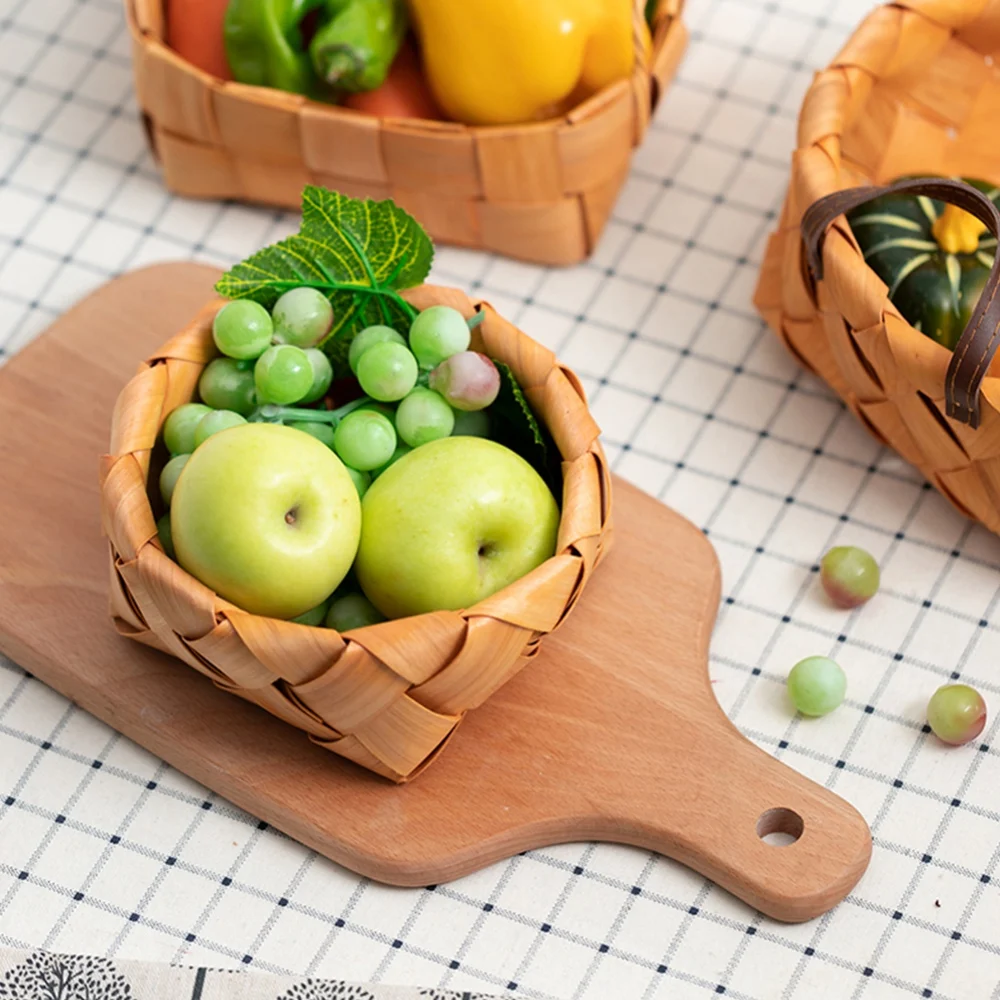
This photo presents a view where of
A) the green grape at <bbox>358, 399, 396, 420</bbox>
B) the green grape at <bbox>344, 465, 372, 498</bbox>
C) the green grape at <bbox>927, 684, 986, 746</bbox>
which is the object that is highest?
the green grape at <bbox>358, 399, 396, 420</bbox>

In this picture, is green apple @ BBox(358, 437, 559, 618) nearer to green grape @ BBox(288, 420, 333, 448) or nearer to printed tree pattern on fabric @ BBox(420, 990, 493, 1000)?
green grape @ BBox(288, 420, 333, 448)

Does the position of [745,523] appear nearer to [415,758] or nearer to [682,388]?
[682,388]

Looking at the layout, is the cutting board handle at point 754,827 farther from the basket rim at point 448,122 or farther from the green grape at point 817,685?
the basket rim at point 448,122

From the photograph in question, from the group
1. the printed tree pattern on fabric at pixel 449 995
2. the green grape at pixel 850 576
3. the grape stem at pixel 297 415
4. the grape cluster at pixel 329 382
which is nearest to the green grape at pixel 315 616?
the grape cluster at pixel 329 382

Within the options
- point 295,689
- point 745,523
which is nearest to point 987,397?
point 745,523

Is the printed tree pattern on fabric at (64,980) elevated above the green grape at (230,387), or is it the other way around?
the green grape at (230,387)

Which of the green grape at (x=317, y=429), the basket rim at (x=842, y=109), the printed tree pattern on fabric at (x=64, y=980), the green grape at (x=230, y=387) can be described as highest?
the basket rim at (x=842, y=109)

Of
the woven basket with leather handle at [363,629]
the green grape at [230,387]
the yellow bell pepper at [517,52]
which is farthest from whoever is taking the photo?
the yellow bell pepper at [517,52]

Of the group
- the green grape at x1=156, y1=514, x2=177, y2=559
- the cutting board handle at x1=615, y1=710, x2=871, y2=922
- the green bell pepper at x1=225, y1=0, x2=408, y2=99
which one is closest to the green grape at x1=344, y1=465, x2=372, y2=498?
the green grape at x1=156, y1=514, x2=177, y2=559
